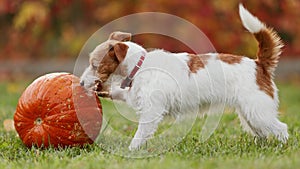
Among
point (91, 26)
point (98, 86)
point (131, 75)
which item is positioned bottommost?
point (91, 26)

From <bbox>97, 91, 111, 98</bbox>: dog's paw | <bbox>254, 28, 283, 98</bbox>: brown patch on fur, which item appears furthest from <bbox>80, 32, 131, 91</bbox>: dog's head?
<bbox>254, 28, 283, 98</bbox>: brown patch on fur

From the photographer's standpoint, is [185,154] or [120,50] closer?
[185,154]

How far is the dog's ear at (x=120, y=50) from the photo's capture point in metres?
4.36

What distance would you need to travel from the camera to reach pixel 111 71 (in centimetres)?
445

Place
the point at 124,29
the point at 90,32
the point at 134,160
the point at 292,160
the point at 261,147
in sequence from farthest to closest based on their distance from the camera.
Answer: the point at 90,32
the point at 124,29
the point at 261,147
the point at 134,160
the point at 292,160

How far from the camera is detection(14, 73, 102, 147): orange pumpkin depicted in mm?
4520

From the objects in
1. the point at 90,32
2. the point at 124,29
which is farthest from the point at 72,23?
the point at 124,29

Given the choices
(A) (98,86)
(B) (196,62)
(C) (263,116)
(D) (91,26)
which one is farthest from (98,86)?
(D) (91,26)

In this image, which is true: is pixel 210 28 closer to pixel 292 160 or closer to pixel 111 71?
pixel 111 71

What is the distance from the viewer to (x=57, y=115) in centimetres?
451

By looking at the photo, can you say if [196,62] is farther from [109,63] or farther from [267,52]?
[109,63]

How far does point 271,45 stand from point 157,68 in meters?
1.09

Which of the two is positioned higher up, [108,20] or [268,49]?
[268,49]

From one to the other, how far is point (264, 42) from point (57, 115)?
201cm
